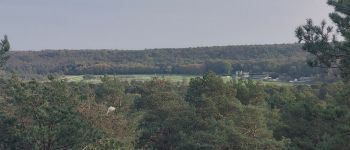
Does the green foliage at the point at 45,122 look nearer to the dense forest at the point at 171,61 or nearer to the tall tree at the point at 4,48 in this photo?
the tall tree at the point at 4,48

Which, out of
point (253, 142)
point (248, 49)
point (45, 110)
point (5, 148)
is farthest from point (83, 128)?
point (248, 49)

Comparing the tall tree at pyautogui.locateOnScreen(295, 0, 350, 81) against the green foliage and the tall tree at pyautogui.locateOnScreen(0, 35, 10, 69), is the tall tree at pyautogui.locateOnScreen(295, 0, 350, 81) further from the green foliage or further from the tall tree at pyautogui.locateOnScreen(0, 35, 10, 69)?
the tall tree at pyautogui.locateOnScreen(0, 35, 10, 69)

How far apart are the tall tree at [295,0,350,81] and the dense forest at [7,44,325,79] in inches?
2264

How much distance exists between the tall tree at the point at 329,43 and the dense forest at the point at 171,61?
5750cm

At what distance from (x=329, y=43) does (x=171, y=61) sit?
97.8 meters

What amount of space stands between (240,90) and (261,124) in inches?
415

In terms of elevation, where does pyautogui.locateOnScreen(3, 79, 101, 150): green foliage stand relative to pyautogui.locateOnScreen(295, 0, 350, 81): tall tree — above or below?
below

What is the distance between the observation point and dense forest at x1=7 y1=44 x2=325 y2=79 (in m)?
87.4

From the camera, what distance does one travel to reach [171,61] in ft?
376

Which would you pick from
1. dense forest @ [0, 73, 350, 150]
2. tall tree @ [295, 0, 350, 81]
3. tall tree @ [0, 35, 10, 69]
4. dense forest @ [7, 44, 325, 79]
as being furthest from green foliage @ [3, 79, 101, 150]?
dense forest @ [7, 44, 325, 79]

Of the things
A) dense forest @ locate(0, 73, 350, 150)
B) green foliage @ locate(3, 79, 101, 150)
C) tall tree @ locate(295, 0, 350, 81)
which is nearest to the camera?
tall tree @ locate(295, 0, 350, 81)

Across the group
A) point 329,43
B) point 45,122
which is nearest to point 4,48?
point 45,122

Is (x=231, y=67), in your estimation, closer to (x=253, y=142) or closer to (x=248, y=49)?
(x=248, y=49)

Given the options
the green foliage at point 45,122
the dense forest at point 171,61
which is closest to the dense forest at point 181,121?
the green foliage at point 45,122
